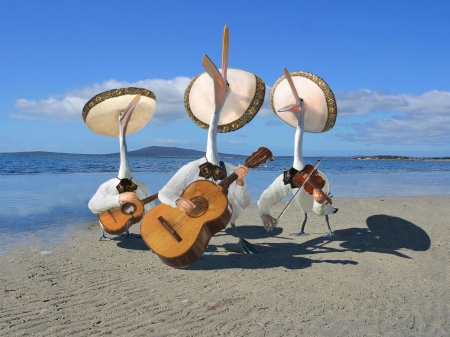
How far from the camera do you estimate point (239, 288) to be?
441 centimetres

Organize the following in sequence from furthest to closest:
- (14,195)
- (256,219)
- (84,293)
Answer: (14,195) → (256,219) → (84,293)

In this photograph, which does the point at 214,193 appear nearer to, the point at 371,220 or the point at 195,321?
the point at 195,321

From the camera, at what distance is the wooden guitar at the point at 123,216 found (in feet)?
18.5

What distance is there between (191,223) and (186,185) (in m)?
0.62

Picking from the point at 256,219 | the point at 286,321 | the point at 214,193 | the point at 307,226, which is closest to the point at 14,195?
the point at 256,219

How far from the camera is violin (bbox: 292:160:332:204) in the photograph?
564 cm

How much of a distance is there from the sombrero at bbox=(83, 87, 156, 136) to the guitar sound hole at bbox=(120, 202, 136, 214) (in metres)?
1.11

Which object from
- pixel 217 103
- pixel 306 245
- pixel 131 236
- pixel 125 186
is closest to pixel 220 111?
pixel 217 103

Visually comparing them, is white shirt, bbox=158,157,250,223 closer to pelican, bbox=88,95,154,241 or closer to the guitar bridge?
the guitar bridge

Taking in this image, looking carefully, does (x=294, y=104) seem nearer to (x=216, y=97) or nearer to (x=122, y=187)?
(x=216, y=97)

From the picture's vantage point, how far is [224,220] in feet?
14.3

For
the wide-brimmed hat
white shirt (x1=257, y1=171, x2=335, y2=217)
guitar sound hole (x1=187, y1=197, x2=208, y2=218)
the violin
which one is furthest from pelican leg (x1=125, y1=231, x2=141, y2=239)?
the wide-brimmed hat

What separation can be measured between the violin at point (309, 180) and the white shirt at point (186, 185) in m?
0.88

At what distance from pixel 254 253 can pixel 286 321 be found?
6.82 ft
